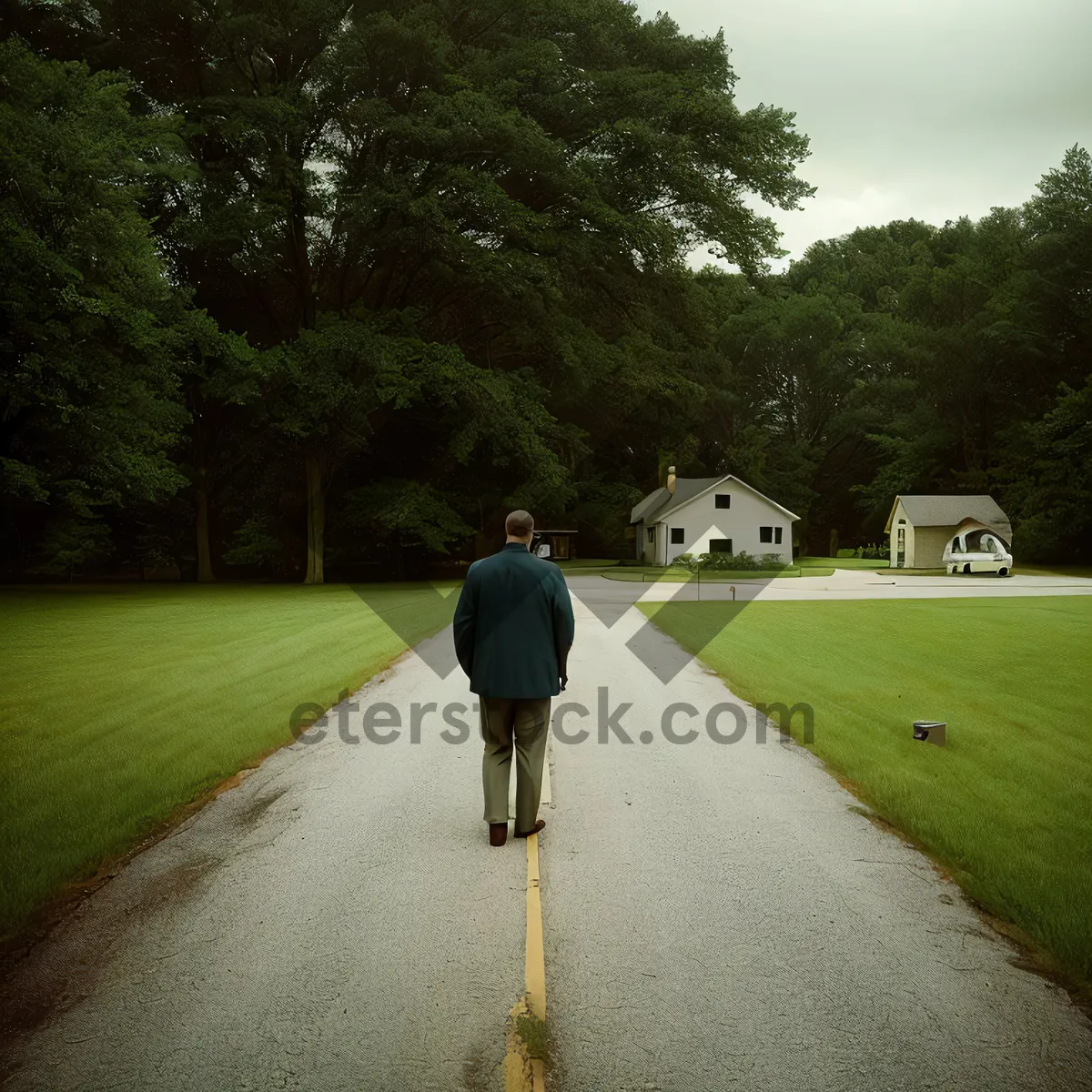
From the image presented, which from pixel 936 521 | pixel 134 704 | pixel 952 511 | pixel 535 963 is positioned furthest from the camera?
pixel 952 511

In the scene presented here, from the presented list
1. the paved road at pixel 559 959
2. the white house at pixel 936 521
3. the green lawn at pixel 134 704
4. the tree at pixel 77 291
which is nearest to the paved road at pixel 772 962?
the paved road at pixel 559 959

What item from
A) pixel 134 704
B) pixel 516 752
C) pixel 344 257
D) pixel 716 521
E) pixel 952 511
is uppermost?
pixel 344 257

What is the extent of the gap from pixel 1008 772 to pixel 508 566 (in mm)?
4876

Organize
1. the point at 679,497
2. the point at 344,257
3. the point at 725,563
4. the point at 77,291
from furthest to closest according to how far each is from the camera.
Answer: the point at 679,497 → the point at 725,563 → the point at 344,257 → the point at 77,291

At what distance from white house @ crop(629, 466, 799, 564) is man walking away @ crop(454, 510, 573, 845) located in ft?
157

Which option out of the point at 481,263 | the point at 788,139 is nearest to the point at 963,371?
the point at 788,139

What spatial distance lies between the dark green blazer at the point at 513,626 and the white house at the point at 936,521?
46536 millimetres

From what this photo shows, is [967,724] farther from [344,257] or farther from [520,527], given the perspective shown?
[344,257]

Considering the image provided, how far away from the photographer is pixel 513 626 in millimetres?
5699

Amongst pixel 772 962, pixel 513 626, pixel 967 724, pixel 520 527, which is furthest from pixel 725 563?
pixel 772 962

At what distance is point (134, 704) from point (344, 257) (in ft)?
93.7

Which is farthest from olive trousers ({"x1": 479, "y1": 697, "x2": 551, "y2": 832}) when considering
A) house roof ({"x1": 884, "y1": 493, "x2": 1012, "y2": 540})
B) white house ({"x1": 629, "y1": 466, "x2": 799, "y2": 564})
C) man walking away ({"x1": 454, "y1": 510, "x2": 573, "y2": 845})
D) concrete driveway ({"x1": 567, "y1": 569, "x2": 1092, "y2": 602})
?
white house ({"x1": 629, "y1": 466, "x2": 799, "y2": 564})

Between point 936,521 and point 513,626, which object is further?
point 936,521

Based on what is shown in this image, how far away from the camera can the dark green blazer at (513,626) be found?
566cm
